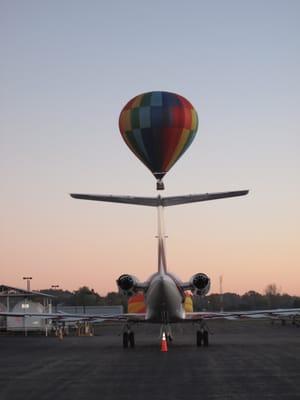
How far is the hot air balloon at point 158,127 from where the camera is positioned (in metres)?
44.8

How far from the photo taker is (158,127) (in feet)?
147

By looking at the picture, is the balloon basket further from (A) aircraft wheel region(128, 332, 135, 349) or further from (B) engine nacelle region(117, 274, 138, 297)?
(A) aircraft wheel region(128, 332, 135, 349)

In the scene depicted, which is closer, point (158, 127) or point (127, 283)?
point (127, 283)

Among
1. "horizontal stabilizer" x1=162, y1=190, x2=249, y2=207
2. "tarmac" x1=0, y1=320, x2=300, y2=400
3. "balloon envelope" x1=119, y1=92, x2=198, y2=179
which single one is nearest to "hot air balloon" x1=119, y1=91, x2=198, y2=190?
"balloon envelope" x1=119, y1=92, x2=198, y2=179

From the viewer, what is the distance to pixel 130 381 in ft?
61.2

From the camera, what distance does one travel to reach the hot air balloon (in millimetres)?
44781

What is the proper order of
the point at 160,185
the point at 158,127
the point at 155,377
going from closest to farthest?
the point at 155,377 → the point at 160,185 → the point at 158,127

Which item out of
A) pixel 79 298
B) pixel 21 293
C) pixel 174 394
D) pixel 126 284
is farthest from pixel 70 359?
pixel 79 298

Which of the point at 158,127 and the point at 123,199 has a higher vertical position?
the point at 158,127

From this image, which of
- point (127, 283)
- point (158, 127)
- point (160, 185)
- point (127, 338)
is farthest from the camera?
point (158, 127)

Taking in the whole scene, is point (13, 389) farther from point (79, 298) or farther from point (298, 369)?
point (79, 298)

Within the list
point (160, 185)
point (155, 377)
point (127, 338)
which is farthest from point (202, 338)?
point (155, 377)

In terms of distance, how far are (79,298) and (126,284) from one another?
140599mm

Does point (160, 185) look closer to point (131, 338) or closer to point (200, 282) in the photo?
point (200, 282)
